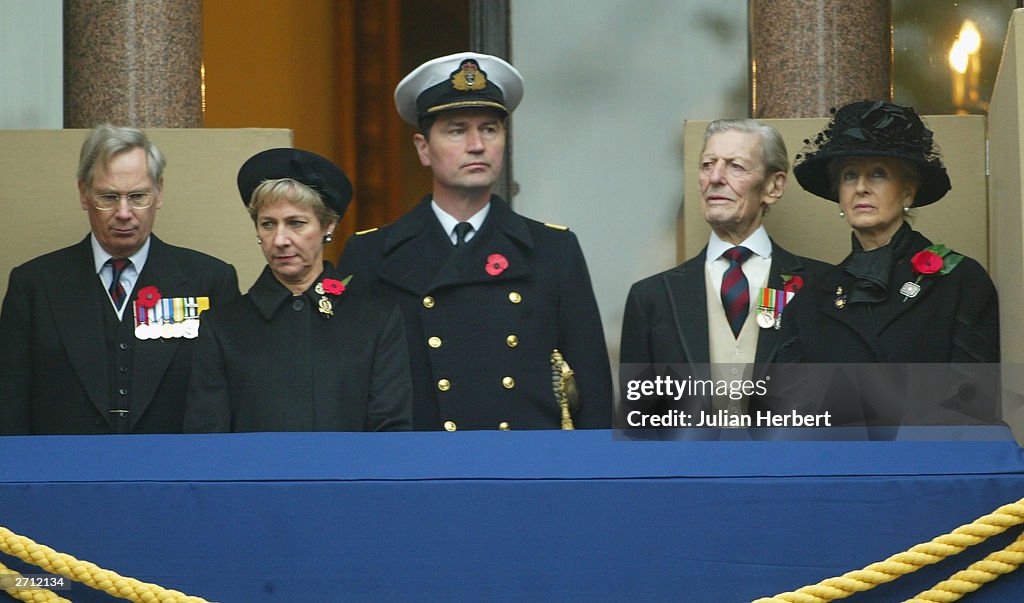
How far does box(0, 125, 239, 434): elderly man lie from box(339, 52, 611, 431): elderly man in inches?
21.0

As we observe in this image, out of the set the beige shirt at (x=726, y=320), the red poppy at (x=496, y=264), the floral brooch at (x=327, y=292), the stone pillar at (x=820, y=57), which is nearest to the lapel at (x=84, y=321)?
the floral brooch at (x=327, y=292)

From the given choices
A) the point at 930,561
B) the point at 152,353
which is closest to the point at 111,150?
the point at 152,353

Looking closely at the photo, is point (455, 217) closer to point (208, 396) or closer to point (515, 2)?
point (208, 396)

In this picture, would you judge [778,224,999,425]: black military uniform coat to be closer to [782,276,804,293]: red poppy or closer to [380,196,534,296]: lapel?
[782,276,804,293]: red poppy

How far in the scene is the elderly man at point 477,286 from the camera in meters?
4.44

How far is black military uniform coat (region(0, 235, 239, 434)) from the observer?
14.8 ft

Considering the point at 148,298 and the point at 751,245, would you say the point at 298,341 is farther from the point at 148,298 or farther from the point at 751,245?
the point at 751,245

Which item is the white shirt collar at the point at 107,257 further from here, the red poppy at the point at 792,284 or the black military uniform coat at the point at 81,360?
the red poppy at the point at 792,284

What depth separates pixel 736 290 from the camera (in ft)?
14.9

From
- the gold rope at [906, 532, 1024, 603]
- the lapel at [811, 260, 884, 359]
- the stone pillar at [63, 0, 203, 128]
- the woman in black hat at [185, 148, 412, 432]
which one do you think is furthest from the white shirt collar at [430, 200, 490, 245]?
the gold rope at [906, 532, 1024, 603]

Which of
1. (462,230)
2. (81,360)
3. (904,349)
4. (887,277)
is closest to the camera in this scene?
(904,349)

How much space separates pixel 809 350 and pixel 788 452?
1072 mm

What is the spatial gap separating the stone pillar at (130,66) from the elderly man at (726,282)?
236cm

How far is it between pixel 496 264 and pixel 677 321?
21.8 inches
